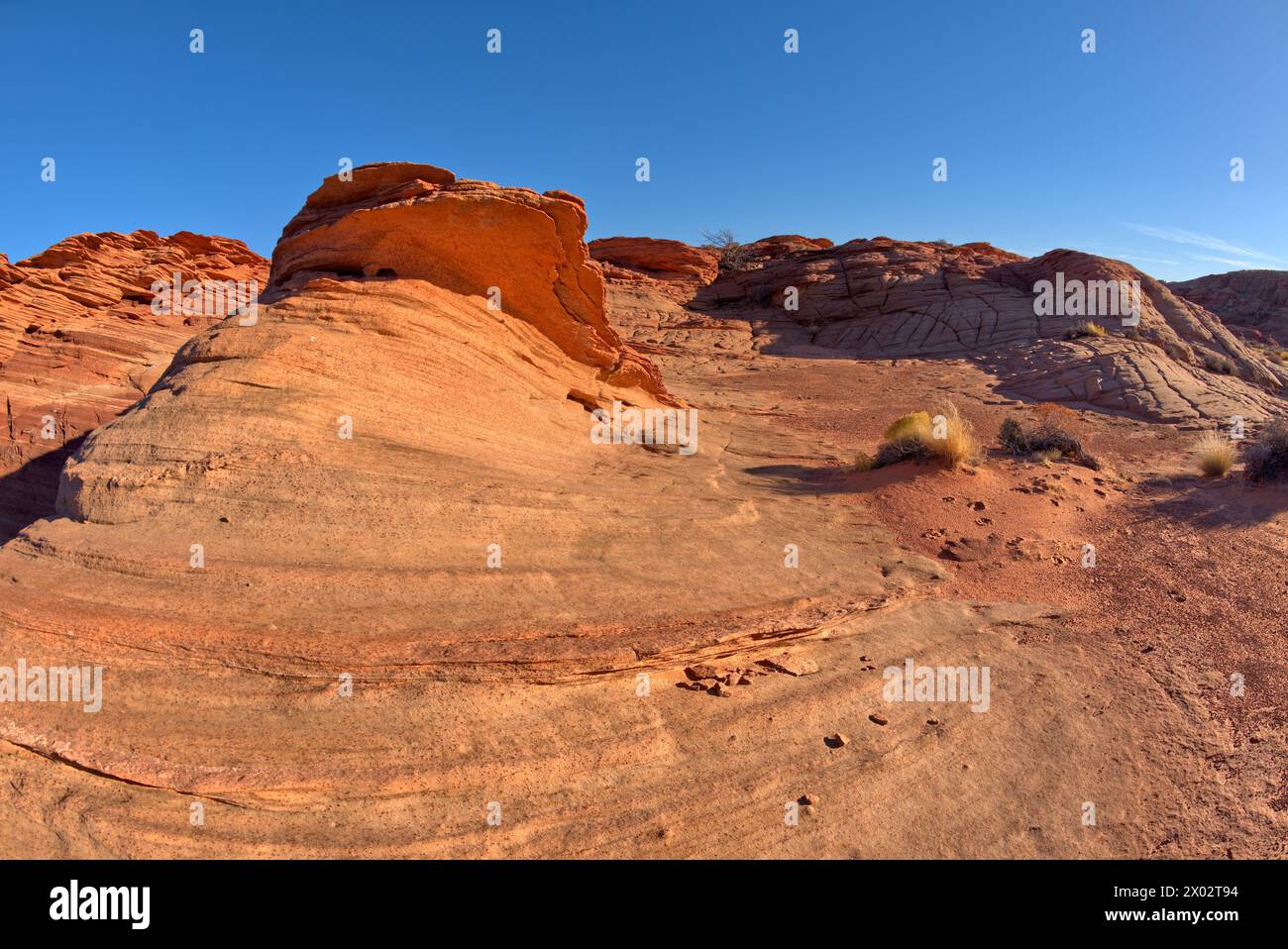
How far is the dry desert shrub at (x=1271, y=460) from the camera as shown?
8.84 meters

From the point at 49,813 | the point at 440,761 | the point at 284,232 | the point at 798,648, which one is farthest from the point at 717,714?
the point at 284,232

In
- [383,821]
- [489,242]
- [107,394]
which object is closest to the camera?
[383,821]

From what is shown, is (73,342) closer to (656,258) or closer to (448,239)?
(448,239)

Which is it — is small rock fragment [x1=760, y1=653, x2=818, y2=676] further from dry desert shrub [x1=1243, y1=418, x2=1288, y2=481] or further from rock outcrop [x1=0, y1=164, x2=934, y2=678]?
dry desert shrub [x1=1243, y1=418, x2=1288, y2=481]

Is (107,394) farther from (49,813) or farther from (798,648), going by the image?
(798,648)

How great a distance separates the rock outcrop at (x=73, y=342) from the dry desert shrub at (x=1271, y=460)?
1494 centimetres

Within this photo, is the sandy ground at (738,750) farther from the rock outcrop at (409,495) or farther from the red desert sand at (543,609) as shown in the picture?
the rock outcrop at (409,495)

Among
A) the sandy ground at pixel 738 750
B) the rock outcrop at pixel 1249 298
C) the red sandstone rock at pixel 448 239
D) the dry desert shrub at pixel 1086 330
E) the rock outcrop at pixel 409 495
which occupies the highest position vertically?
the rock outcrop at pixel 1249 298

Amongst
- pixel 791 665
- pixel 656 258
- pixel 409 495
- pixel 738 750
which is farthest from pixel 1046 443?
pixel 656 258

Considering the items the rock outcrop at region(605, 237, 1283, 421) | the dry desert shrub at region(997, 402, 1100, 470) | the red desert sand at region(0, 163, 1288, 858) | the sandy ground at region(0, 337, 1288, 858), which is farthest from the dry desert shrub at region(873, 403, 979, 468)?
the rock outcrop at region(605, 237, 1283, 421)

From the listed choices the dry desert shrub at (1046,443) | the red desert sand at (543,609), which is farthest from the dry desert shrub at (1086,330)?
the dry desert shrub at (1046,443)

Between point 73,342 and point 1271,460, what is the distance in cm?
1927

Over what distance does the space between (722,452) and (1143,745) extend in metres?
7.06

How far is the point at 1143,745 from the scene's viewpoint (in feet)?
14.5
